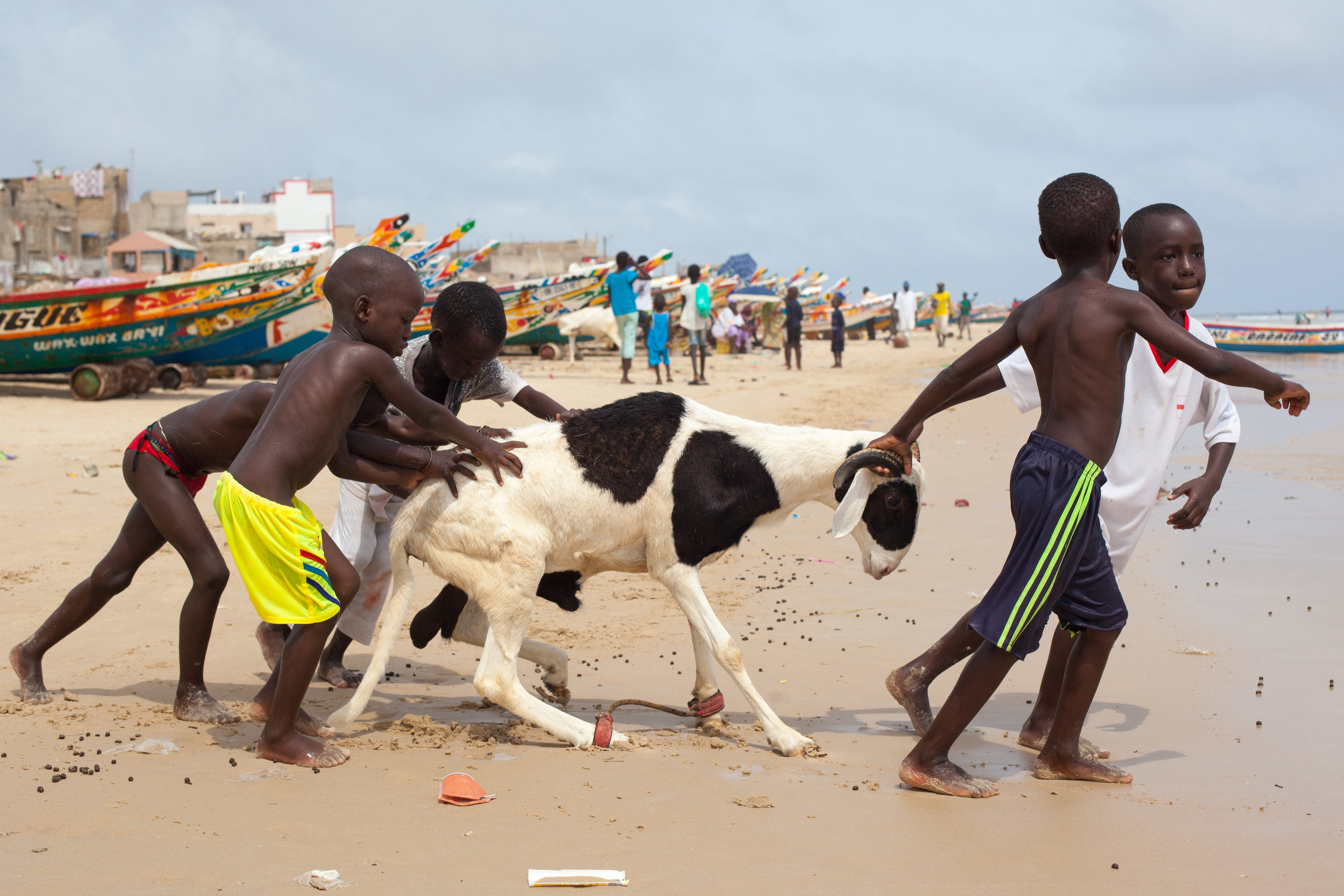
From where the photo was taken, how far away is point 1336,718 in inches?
170

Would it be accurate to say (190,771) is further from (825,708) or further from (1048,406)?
(1048,406)

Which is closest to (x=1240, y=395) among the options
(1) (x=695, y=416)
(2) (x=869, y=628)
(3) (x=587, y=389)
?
(3) (x=587, y=389)

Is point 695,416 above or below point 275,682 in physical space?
above

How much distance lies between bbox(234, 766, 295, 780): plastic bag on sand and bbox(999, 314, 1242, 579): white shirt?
281 cm

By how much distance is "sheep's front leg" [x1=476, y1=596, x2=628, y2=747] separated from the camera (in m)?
4.12

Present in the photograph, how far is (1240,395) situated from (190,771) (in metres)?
22.4

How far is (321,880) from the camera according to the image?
2.82m

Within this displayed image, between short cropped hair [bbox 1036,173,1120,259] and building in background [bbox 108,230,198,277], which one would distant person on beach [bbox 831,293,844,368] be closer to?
building in background [bbox 108,230,198,277]

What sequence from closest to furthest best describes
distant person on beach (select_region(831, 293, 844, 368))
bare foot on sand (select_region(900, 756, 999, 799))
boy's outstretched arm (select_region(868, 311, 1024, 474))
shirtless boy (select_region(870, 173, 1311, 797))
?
shirtless boy (select_region(870, 173, 1311, 797)) → bare foot on sand (select_region(900, 756, 999, 799)) → boy's outstretched arm (select_region(868, 311, 1024, 474)) → distant person on beach (select_region(831, 293, 844, 368))

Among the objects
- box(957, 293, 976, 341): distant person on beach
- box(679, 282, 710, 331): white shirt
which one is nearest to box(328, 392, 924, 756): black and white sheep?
box(679, 282, 710, 331): white shirt

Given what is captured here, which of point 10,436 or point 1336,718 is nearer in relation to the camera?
point 1336,718

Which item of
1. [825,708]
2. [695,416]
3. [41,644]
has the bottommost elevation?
[825,708]

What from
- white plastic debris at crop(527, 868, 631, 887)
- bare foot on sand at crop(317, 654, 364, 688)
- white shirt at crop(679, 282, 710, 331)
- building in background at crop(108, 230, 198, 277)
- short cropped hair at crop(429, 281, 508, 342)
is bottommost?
bare foot on sand at crop(317, 654, 364, 688)

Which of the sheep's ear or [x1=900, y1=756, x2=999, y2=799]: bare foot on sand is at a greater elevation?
the sheep's ear
